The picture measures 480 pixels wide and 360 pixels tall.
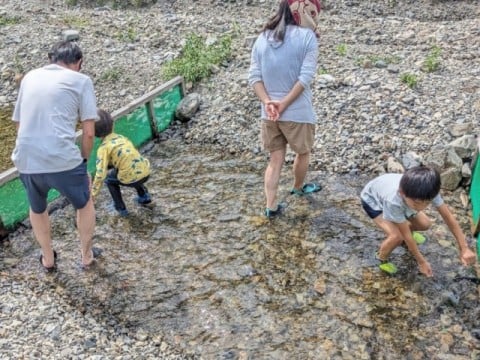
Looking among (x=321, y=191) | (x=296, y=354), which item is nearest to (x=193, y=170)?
(x=321, y=191)

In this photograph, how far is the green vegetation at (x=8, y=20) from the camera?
9.73 meters

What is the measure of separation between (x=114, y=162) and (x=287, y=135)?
4.77 ft

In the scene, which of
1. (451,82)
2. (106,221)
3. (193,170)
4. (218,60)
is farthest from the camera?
(218,60)

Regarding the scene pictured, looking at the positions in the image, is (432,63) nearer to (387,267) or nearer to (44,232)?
(387,267)

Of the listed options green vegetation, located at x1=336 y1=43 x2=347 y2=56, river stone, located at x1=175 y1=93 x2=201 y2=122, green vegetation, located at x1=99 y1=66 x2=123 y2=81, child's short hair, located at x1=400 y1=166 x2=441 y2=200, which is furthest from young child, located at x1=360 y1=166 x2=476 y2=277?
green vegetation, located at x1=99 y1=66 x2=123 y2=81

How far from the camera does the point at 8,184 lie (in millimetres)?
4234

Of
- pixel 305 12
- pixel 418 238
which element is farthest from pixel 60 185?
pixel 418 238

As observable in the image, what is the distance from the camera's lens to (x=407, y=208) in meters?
3.35

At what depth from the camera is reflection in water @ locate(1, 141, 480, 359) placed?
325 centimetres

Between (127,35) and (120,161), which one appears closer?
(120,161)

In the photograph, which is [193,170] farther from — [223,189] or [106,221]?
[106,221]

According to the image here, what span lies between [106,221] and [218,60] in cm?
329

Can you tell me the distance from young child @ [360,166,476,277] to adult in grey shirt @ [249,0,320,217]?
772mm

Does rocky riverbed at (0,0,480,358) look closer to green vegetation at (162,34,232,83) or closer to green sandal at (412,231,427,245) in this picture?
green vegetation at (162,34,232,83)
